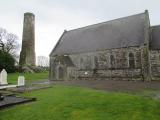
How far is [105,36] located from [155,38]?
8.80 m

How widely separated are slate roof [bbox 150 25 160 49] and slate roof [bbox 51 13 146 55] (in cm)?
192

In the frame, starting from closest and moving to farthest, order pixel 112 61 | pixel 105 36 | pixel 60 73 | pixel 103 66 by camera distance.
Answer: pixel 112 61
pixel 103 66
pixel 60 73
pixel 105 36

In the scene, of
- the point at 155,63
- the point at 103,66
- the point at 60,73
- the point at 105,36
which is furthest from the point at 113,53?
the point at 60,73

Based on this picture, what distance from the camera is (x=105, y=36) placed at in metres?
34.4

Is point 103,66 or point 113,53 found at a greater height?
point 113,53

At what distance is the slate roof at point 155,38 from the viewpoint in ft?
91.6

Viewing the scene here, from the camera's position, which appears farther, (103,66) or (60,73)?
(60,73)

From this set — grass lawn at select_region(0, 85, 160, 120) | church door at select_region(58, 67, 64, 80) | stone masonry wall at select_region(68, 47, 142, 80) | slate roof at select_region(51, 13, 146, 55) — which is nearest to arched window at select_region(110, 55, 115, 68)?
stone masonry wall at select_region(68, 47, 142, 80)

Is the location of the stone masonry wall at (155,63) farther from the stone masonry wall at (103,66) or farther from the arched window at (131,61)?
the arched window at (131,61)

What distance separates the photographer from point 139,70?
90.3 feet

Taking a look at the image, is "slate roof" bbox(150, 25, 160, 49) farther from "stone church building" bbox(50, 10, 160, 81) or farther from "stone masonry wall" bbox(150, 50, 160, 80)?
"stone masonry wall" bbox(150, 50, 160, 80)

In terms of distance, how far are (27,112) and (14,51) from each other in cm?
5841

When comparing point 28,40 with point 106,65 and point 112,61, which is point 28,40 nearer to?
point 106,65

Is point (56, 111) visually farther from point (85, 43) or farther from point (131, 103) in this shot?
point (85, 43)
